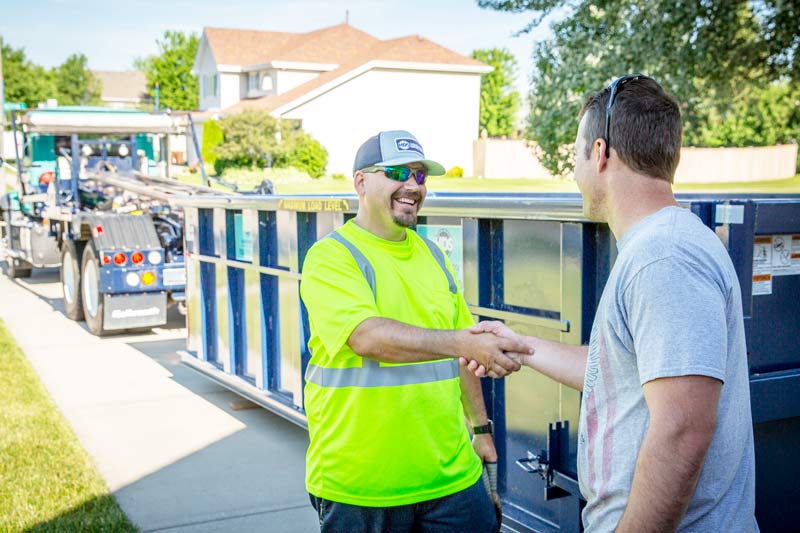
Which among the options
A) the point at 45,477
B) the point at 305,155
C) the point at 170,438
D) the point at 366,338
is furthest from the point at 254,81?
the point at 366,338

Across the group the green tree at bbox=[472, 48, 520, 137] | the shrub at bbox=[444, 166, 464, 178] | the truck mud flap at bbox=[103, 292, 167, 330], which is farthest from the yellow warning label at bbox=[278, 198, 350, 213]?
the green tree at bbox=[472, 48, 520, 137]

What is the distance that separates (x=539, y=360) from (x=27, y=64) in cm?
8409

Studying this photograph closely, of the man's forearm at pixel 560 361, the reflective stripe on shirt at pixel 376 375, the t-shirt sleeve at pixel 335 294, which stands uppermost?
the t-shirt sleeve at pixel 335 294

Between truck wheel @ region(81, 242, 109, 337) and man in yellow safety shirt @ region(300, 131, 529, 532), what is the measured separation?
811 centimetres

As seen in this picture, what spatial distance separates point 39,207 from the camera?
564 inches

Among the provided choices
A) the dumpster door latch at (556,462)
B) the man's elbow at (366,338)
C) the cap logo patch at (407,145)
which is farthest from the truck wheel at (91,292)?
the man's elbow at (366,338)

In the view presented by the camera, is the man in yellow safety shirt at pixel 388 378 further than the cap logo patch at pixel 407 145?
No

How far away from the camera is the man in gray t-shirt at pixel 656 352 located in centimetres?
172

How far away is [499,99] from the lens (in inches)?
2955

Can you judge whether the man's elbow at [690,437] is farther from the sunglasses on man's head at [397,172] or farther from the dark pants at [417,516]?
the sunglasses on man's head at [397,172]

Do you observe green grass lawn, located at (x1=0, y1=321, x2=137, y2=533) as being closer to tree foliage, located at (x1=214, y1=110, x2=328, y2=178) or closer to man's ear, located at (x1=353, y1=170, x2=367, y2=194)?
man's ear, located at (x1=353, y1=170, x2=367, y2=194)

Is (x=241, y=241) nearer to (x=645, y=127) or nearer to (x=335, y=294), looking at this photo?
(x=335, y=294)

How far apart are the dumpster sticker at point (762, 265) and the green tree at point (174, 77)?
77.4 metres

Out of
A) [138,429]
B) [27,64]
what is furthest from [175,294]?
[27,64]
